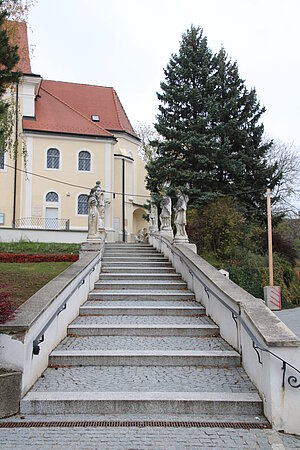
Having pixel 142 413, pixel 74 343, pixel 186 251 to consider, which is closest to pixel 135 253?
pixel 186 251

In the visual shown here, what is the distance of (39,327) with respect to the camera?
500 cm

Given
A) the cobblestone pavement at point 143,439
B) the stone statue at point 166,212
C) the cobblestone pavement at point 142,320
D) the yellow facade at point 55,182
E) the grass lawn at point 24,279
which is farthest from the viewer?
the yellow facade at point 55,182

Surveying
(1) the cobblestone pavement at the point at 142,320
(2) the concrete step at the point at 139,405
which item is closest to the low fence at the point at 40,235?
(1) the cobblestone pavement at the point at 142,320

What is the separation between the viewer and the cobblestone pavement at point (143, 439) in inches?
142

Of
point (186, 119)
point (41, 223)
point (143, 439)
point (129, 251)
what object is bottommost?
point (143, 439)

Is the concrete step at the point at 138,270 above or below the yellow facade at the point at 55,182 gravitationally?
below

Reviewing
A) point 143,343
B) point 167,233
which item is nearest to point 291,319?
point 167,233

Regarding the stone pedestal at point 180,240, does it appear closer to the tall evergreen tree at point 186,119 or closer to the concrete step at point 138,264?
the concrete step at point 138,264

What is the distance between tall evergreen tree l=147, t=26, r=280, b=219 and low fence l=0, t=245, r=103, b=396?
13486 mm

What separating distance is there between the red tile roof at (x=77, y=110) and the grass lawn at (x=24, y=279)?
20025 millimetres

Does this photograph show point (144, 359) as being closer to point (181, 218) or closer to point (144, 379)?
point (144, 379)

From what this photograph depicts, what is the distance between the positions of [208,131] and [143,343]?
16554 millimetres

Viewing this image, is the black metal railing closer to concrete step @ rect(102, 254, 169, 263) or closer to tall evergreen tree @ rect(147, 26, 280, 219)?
tall evergreen tree @ rect(147, 26, 280, 219)

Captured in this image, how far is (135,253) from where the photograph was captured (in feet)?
47.4
